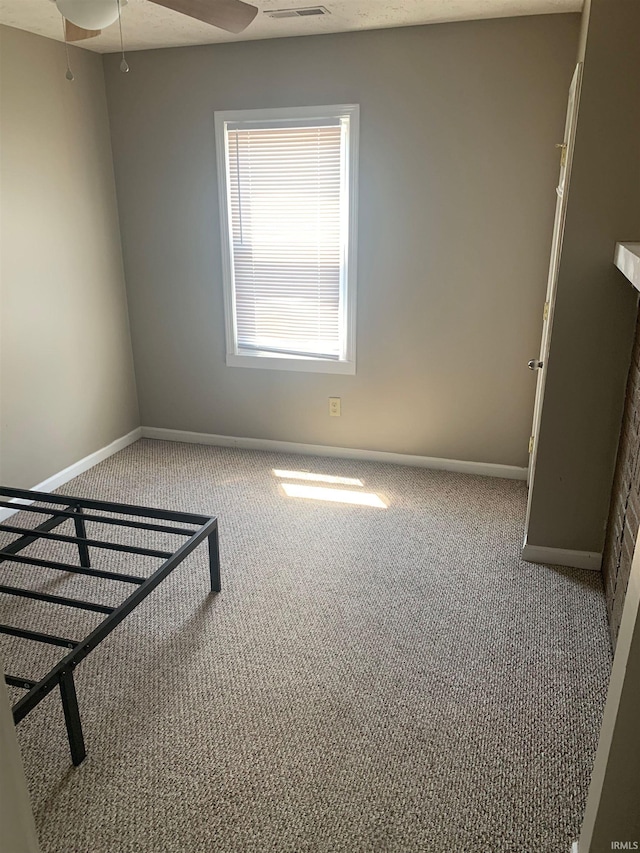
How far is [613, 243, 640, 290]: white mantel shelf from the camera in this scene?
72.9 inches

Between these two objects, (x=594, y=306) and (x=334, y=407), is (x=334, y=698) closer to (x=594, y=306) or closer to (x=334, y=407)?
(x=594, y=306)

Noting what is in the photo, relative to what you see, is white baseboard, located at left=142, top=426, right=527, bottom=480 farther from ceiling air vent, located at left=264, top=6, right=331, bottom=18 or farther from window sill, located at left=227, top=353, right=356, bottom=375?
ceiling air vent, located at left=264, top=6, right=331, bottom=18

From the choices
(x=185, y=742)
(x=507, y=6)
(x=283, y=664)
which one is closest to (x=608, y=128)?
(x=507, y=6)

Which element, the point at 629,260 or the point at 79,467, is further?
the point at 79,467

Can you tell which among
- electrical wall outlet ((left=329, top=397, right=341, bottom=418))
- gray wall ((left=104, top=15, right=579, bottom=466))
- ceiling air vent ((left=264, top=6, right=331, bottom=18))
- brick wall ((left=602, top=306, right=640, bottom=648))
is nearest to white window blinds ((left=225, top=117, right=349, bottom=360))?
gray wall ((left=104, top=15, right=579, bottom=466))

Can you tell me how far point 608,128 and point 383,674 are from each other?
206 centimetres

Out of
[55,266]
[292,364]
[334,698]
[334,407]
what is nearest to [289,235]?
[292,364]

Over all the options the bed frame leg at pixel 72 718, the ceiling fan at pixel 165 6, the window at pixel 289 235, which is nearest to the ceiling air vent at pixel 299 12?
the window at pixel 289 235

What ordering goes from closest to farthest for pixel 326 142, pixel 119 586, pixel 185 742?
pixel 185 742 < pixel 119 586 < pixel 326 142

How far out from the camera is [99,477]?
12.3 feet

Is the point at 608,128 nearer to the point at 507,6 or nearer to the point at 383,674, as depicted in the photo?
the point at 507,6

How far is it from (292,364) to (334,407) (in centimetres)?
36

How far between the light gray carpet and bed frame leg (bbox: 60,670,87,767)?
1.9 inches

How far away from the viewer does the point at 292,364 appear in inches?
153
